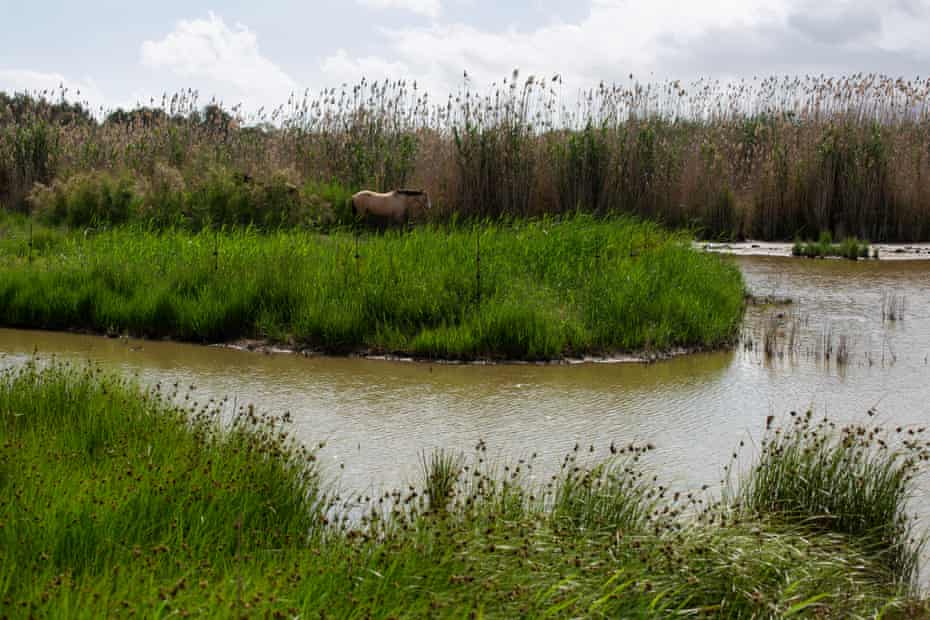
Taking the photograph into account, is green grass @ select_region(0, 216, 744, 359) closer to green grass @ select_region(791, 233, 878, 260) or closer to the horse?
the horse

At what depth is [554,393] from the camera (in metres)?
7.16

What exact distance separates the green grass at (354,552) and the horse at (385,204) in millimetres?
9108

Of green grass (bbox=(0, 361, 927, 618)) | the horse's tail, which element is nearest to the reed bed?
the horse's tail

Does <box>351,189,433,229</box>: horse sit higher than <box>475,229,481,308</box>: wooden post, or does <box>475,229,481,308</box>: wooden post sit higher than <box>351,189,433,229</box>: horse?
<box>351,189,433,229</box>: horse

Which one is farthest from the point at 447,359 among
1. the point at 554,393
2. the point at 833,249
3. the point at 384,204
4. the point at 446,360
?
the point at 833,249

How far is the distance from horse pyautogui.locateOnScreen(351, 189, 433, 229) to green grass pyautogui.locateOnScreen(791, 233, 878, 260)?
5.94 m

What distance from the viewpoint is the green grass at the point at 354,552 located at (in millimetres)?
3031

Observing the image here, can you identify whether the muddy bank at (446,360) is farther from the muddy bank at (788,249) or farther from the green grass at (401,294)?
the muddy bank at (788,249)

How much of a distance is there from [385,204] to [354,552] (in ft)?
33.8

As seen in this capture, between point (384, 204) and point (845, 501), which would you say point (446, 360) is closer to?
point (845, 501)

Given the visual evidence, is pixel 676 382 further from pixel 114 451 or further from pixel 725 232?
pixel 725 232

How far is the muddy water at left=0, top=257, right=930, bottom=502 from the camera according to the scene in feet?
18.9

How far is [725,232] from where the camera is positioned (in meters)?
16.6

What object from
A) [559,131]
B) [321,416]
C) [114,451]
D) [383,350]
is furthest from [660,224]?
[114,451]
